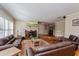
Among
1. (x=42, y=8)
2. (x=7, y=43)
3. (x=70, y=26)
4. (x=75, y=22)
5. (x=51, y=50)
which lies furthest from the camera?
(x=70, y=26)

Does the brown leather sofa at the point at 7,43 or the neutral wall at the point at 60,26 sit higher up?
the neutral wall at the point at 60,26

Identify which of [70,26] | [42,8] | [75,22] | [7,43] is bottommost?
[7,43]

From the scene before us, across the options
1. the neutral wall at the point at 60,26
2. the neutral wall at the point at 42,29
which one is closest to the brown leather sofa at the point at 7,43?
the neutral wall at the point at 60,26

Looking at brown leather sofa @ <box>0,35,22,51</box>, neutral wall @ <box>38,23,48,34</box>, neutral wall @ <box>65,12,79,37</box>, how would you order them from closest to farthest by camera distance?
brown leather sofa @ <box>0,35,22,51</box> → neutral wall @ <box>65,12,79,37</box> → neutral wall @ <box>38,23,48,34</box>

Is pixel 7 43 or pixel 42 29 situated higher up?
pixel 42 29

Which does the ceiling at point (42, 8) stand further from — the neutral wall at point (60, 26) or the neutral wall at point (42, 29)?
the neutral wall at point (42, 29)

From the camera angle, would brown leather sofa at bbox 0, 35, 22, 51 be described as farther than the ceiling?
No

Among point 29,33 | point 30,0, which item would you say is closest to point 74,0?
point 30,0

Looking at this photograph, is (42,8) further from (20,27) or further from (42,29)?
(20,27)

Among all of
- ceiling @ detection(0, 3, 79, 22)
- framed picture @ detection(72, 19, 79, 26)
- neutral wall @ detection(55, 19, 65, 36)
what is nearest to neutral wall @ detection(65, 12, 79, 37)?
framed picture @ detection(72, 19, 79, 26)

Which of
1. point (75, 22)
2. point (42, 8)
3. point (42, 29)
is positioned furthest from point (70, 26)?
point (42, 29)

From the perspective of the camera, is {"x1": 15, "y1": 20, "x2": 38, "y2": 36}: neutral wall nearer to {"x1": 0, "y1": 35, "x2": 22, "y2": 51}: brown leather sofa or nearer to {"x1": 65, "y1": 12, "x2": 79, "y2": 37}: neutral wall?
{"x1": 65, "y1": 12, "x2": 79, "y2": 37}: neutral wall

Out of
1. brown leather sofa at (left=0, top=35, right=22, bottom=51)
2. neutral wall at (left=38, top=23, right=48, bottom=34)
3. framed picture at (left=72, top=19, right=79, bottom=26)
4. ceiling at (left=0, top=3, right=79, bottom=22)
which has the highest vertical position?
ceiling at (left=0, top=3, right=79, bottom=22)

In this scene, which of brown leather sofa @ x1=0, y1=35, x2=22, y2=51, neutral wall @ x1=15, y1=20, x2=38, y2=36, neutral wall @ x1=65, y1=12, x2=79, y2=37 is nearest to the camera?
brown leather sofa @ x1=0, y1=35, x2=22, y2=51
